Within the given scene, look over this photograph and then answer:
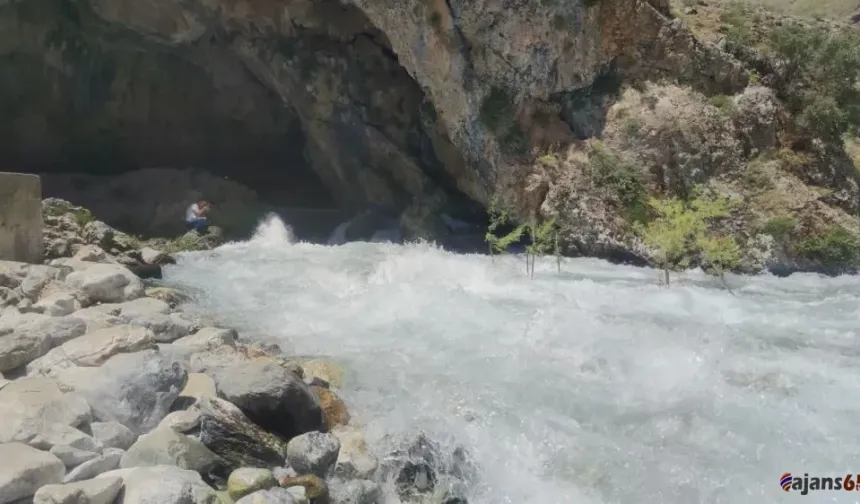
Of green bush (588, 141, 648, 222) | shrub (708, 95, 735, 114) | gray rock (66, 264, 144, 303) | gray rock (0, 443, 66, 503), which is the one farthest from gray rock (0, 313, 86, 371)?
shrub (708, 95, 735, 114)

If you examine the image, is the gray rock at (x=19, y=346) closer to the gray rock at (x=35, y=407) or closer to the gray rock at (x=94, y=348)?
the gray rock at (x=94, y=348)

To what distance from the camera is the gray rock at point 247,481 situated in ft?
17.1

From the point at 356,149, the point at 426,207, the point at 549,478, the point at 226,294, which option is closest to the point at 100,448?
the point at 549,478

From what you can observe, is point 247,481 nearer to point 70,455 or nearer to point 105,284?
point 70,455

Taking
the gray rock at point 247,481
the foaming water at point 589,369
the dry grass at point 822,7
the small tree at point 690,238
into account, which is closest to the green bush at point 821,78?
the small tree at point 690,238

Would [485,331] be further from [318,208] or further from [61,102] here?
[61,102]

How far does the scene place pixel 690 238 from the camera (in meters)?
14.5

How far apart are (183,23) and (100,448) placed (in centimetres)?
1690

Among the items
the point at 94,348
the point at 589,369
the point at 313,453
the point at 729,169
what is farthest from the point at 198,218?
the point at 729,169

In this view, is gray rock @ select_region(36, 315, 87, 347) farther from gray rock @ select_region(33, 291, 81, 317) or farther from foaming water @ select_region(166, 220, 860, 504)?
foaming water @ select_region(166, 220, 860, 504)

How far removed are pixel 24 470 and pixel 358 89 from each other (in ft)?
54.0

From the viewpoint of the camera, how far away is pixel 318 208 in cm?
2188

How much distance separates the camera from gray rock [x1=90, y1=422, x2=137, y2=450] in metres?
5.42

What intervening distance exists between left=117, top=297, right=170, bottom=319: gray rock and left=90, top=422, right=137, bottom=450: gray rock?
327 cm
